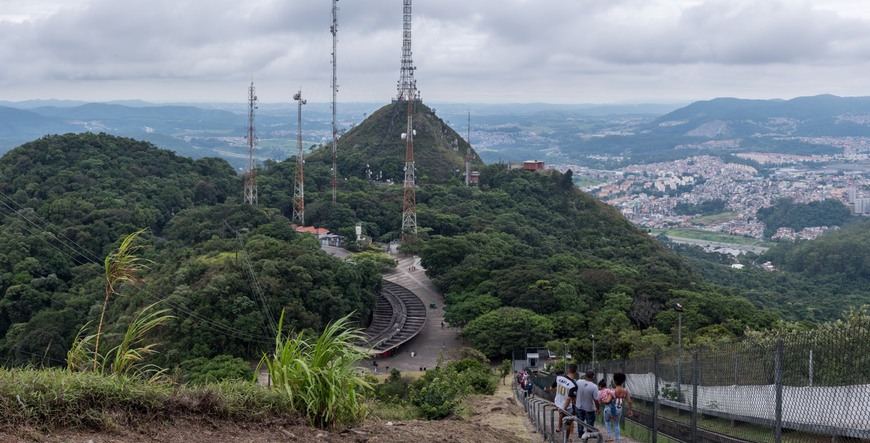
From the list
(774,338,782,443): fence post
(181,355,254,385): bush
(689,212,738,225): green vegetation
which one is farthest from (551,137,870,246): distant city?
(774,338,782,443): fence post

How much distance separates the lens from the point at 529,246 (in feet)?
155

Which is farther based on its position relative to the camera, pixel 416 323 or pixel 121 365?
pixel 416 323

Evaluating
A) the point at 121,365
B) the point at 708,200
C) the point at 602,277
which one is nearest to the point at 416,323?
the point at 602,277

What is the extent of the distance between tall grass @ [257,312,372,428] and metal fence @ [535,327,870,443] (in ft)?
10.3

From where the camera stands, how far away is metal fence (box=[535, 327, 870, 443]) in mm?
5074

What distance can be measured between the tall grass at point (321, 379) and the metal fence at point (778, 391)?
313 centimetres

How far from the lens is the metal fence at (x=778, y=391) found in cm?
507

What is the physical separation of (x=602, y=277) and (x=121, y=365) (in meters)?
32.0

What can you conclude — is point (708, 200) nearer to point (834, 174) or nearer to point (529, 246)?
point (834, 174)

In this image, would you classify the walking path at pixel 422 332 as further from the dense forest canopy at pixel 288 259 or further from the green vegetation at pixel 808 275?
the green vegetation at pixel 808 275

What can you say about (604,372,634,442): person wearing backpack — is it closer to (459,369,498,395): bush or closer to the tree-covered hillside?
(459,369,498,395): bush

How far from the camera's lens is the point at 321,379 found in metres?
6.11

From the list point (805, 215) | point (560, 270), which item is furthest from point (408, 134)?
point (805, 215)

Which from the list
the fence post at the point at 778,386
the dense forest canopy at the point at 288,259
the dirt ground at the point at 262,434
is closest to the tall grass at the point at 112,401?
the dirt ground at the point at 262,434
